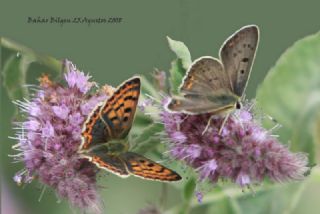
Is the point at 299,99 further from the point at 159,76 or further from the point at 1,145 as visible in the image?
the point at 1,145

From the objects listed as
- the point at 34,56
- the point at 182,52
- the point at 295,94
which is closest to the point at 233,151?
the point at 182,52

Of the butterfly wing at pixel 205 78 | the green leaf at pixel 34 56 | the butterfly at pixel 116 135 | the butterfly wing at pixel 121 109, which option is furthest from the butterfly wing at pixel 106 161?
the green leaf at pixel 34 56

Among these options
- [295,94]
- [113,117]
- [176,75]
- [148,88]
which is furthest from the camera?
[295,94]

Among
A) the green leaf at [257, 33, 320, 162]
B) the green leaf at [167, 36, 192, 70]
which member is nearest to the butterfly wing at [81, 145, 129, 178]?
the green leaf at [167, 36, 192, 70]

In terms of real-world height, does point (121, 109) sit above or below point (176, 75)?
below

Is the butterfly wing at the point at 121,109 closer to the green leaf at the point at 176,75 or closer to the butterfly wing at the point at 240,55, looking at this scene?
the green leaf at the point at 176,75

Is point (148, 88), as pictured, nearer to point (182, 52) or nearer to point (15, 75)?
point (182, 52)
